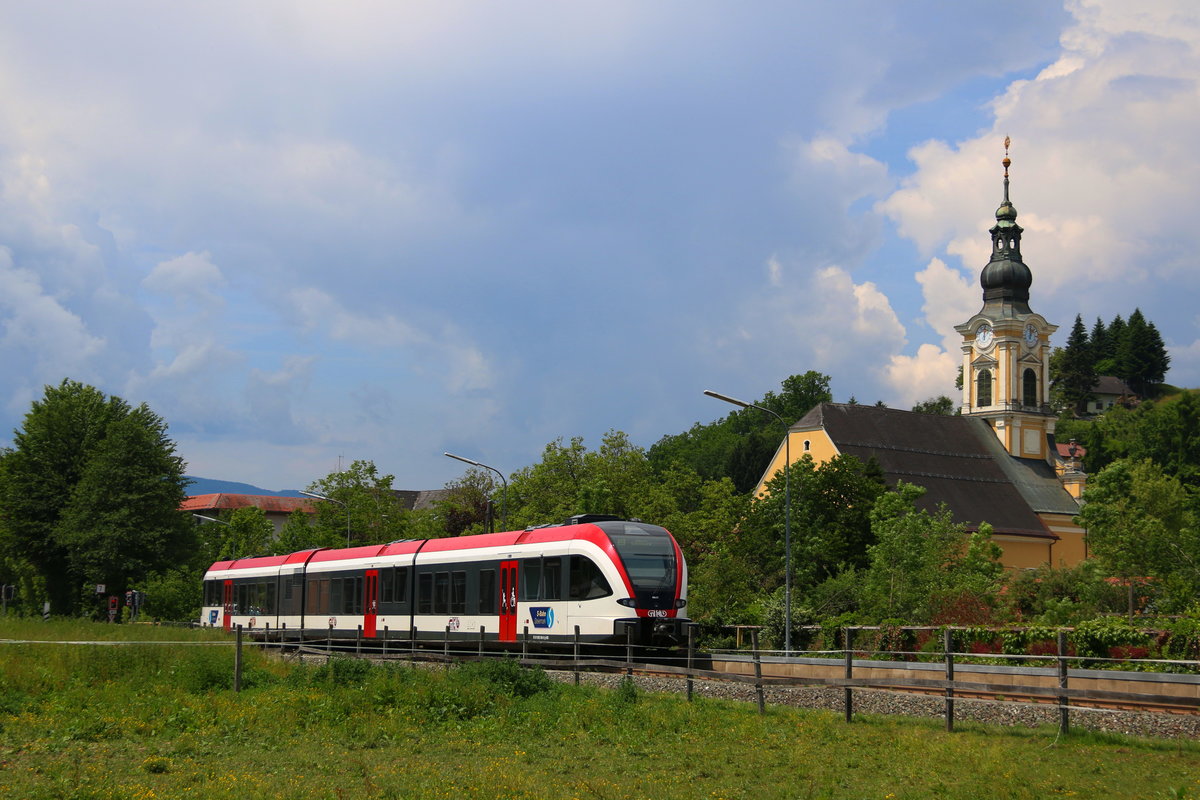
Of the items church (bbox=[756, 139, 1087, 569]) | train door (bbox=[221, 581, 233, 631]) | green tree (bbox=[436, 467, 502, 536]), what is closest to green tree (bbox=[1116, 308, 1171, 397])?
church (bbox=[756, 139, 1087, 569])

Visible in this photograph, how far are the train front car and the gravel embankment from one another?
76.0 inches

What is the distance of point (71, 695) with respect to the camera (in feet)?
64.1

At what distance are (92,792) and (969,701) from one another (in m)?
11.6

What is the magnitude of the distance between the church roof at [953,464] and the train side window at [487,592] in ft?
147

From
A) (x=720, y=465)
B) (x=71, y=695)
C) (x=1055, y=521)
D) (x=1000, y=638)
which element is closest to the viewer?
(x=71, y=695)

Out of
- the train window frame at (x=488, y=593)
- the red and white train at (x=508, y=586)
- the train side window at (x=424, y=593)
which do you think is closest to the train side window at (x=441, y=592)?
the red and white train at (x=508, y=586)

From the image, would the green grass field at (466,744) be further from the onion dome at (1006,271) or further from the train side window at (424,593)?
the onion dome at (1006,271)

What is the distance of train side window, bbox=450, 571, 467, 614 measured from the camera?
1215 inches

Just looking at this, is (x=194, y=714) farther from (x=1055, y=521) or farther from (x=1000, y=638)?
(x=1055, y=521)

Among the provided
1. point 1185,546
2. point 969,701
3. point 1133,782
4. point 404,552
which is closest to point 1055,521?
point 1185,546

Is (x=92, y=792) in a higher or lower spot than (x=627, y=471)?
lower

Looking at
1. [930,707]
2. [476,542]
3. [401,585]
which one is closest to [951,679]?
[930,707]

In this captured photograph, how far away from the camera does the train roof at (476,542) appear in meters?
27.4

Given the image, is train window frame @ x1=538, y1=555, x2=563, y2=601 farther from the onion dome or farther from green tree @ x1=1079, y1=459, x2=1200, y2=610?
the onion dome
